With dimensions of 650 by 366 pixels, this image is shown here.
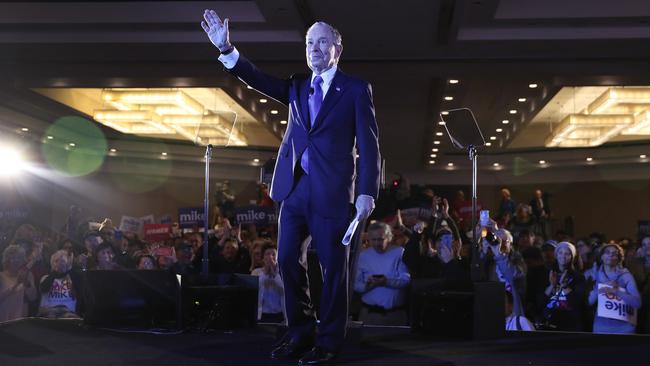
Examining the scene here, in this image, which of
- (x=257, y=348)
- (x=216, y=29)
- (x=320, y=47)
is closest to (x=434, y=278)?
(x=257, y=348)

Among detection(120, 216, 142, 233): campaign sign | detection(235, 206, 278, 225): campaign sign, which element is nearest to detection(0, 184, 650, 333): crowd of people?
detection(235, 206, 278, 225): campaign sign

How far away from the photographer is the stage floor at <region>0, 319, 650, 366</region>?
2.42 m

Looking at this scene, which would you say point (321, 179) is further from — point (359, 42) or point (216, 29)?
point (359, 42)

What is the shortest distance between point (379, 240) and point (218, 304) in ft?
6.61

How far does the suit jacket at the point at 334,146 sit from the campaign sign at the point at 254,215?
7.35 metres

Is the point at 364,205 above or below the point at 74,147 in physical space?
below

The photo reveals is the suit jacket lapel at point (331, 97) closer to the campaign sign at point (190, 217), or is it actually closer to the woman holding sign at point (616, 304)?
the woman holding sign at point (616, 304)

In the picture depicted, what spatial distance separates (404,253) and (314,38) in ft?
10.4

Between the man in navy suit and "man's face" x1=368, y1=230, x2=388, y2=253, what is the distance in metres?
A: 2.66

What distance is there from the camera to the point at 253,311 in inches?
143

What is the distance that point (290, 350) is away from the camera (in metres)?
2.50

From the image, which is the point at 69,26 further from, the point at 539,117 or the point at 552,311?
the point at 539,117

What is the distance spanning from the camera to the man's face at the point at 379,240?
206 inches

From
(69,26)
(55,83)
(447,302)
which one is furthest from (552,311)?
(55,83)
